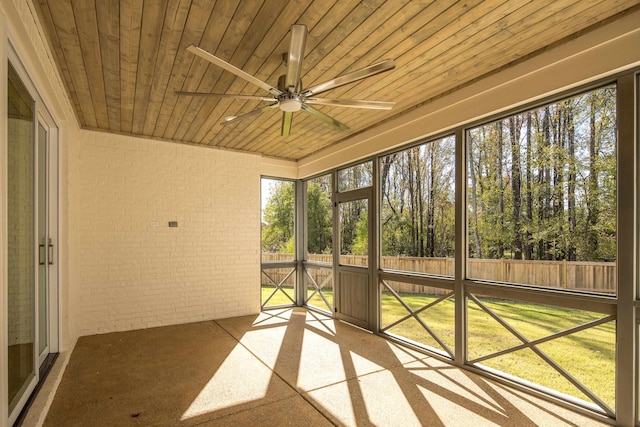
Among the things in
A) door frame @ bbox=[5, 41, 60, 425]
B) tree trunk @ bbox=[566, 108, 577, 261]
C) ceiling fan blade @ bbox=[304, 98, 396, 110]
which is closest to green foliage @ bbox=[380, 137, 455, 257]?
tree trunk @ bbox=[566, 108, 577, 261]

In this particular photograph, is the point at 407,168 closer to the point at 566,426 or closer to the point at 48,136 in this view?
the point at 566,426

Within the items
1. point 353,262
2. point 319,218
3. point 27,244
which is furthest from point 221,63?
point 319,218

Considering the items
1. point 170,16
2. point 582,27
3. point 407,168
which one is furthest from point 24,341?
point 582,27

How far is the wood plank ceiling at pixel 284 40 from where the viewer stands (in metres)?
2.14

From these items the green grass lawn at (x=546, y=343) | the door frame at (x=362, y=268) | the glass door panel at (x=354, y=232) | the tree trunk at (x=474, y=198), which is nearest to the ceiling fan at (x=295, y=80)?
the tree trunk at (x=474, y=198)

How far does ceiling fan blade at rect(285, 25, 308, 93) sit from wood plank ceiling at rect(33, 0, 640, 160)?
0.36m

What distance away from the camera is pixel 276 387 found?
9.58 ft

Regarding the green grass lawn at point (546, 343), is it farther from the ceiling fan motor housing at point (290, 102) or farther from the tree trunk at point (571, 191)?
the ceiling fan motor housing at point (290, 102)

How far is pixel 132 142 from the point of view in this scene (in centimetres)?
475

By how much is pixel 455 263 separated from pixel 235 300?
11.4 feet

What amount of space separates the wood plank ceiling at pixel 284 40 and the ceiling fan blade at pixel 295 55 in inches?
14.1

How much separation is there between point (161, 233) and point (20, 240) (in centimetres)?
280

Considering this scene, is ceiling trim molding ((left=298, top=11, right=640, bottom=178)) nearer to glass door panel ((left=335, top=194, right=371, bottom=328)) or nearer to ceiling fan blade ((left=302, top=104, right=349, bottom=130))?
glass door panel ((left=335, top=194, right=371, bottom=328))

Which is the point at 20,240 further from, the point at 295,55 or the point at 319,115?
the point at 319,115
